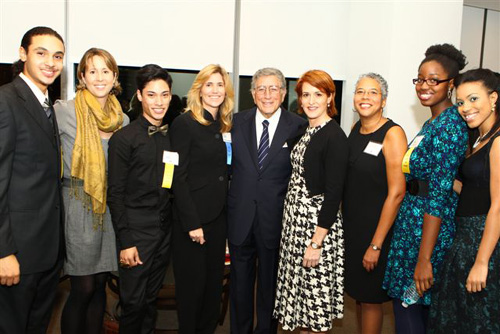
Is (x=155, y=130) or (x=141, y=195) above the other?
(x=155, y=130)

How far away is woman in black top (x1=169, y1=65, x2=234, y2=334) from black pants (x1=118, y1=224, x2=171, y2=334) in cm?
15

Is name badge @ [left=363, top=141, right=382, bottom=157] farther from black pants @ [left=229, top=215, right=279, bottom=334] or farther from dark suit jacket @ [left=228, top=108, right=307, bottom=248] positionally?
black pants @ [left=229, top=215, right=279, bottom=334]

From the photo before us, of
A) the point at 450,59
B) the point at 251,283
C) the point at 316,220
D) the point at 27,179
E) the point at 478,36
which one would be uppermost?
the point at 478,36

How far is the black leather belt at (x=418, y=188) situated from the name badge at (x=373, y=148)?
0.24 meters

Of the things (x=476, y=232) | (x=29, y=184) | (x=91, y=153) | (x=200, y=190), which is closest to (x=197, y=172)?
(x=200, y=190)

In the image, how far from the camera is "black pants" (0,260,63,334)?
6.51 ft

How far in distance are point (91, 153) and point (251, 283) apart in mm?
1296

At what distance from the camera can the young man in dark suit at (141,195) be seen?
227cm

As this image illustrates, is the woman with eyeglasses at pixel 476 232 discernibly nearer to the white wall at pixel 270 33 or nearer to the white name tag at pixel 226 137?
the white name tag at pixel 226 137

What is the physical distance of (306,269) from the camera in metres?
2.38

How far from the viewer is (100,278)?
244 centimetres

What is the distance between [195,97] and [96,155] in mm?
678

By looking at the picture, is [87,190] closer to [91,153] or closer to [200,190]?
[91,153]

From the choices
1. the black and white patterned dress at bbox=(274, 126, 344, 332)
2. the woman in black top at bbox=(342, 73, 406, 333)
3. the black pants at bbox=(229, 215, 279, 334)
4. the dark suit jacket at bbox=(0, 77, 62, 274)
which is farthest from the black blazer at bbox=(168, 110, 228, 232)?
the woman in black top at bbox=(342, 73, 406, 333)
